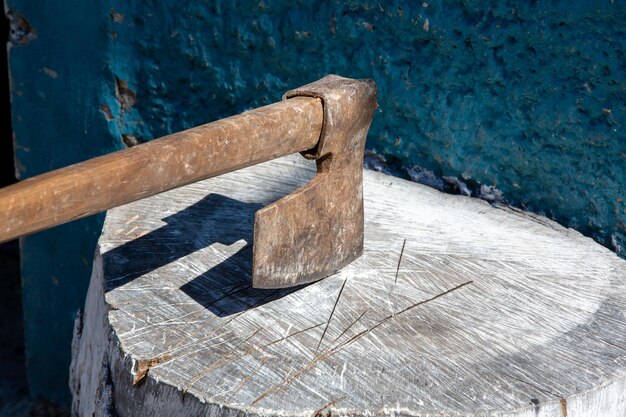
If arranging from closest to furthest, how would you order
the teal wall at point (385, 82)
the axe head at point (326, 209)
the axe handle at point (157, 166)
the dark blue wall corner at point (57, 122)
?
1. the axe handle at point (157, 166)
2. the axe head at point (326, 209)
3. the teal wall at point (385, 82)
4. the dark blue wall corner at point (57, 122)

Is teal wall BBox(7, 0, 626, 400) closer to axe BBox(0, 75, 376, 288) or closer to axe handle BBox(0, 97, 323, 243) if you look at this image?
axe BBox(0, 75, 376, 288)

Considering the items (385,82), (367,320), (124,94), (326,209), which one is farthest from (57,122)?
(367,320)

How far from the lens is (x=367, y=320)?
1.58 metres

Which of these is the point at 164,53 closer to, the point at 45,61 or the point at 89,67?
the point at 89,67

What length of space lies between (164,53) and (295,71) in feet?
1.41

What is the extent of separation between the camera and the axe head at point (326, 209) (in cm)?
158

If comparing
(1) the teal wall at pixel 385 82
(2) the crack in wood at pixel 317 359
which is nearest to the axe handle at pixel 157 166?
(2) the crack in wood at pixel 317 359

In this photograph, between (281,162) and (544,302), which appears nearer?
(544,302)

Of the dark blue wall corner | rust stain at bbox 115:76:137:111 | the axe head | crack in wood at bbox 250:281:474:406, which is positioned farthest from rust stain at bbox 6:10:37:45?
crack in wood at bbox 250:281:474:406

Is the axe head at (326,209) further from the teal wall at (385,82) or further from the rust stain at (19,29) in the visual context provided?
the rust stain at (19,29)

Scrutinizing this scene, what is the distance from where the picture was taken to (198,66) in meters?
2.34

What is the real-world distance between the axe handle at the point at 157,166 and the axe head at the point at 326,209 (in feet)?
0.13

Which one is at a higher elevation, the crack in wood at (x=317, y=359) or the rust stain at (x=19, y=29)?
the rust stain at (x=19, y=29)

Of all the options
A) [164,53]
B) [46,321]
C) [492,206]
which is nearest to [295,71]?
[164,53]
